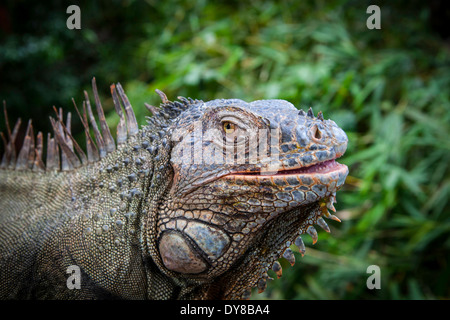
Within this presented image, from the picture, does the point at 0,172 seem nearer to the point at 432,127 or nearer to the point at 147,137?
the point at 147,137

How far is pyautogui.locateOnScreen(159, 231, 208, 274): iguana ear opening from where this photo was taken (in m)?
1.65

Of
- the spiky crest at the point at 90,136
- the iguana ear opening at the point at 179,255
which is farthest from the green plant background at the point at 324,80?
the iguana ear opening at the point at 179,255

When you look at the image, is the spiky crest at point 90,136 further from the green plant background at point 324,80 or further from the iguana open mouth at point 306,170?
the green plant background at point 324,80

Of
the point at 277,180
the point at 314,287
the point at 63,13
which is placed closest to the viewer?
the point at 277,180

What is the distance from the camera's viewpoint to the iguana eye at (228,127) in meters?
1.67

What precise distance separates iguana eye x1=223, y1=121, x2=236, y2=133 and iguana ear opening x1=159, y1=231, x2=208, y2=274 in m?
0.48

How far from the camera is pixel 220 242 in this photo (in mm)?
1648

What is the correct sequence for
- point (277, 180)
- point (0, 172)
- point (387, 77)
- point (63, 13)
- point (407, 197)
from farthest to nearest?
1. point (63, 13)
2. point (387, 77)
3. point (407, 197)
4. point (0, 172)
5. point (277, 180)

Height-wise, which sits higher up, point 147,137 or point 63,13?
point 63,13

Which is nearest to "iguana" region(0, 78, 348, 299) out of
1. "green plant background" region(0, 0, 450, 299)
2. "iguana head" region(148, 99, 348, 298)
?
"iguana head" region(148, 99, 348, 298)

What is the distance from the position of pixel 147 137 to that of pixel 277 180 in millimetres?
672

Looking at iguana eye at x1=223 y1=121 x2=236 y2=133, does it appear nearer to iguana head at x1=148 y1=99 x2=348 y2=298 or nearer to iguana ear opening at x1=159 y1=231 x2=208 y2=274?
iguana head at x1=148 y1=99 x2=348 y2=298

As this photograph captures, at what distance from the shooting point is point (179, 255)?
1659 mm
